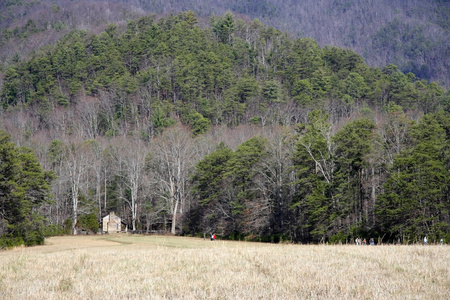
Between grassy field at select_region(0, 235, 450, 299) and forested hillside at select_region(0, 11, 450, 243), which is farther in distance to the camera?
forested hillside at select_region(0, 11, 450, 243)

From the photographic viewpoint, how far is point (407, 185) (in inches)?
1374

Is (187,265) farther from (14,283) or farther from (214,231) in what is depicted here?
(214,231)

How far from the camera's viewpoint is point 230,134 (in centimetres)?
8956

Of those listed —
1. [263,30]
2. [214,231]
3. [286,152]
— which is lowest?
[214,231]

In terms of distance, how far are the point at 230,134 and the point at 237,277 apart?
77.7 m

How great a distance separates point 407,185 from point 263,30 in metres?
118

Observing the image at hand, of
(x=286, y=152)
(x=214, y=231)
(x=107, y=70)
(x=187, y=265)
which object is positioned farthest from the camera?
(x=107, y=70)

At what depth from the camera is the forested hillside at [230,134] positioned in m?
41.9

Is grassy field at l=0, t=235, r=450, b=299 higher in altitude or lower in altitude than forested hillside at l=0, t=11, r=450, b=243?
lower

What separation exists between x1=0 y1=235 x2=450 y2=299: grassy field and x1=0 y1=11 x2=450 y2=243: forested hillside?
54.0 ft

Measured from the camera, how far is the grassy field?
1012 cm

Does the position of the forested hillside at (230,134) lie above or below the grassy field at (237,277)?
above

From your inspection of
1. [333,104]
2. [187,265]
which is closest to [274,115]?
[333,104]

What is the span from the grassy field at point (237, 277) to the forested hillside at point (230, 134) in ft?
54.0
